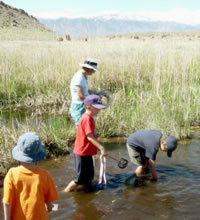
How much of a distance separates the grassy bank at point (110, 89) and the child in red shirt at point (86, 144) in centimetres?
125

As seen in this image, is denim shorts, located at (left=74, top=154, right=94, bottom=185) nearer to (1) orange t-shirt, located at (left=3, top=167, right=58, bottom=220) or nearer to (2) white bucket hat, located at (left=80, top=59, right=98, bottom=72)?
(2) white bucket hat, located at (left=80, top=59, right=98, bottom=72)

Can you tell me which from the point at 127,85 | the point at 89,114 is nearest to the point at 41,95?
the point at 127,85

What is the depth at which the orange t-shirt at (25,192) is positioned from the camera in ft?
8.04

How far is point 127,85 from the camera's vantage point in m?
8.88

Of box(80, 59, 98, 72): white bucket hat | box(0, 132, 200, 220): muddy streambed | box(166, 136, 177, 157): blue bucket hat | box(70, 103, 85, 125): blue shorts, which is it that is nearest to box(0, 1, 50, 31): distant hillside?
box(70, 103, 85, 125): blue shorts

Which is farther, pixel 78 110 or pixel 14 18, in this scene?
→ pixel 14 18

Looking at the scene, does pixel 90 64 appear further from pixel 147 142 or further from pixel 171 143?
pixel 171 143

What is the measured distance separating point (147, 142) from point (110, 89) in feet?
15.2

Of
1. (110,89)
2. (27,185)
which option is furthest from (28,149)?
(110,89)

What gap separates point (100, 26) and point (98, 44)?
2.44 metres

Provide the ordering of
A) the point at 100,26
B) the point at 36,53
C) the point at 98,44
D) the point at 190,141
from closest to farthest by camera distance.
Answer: the point at 190,141 → the point at 100,26 → the point at 36,53 → the point at 98,44

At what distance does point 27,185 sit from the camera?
248 centimetres

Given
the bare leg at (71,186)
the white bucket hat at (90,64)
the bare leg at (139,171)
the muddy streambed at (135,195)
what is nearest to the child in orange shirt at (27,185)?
the muddy streambed at (135,195)

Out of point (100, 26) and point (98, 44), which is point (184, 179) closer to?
point (100, 26)
